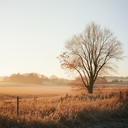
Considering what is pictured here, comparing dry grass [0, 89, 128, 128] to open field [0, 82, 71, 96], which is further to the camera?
open field [0, 82, 71, 96]

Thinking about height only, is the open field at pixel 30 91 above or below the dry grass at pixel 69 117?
above

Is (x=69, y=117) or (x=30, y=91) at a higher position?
(x=30, y=91)

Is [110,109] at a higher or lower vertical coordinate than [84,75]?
lower

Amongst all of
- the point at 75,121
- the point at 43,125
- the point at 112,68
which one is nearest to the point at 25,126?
the point at 43,125

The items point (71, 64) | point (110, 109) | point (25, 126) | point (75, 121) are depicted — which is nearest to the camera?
point (25, 126)

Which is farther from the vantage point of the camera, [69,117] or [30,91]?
[30,91]

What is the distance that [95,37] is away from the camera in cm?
4412

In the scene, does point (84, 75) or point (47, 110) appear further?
point (84, 75)

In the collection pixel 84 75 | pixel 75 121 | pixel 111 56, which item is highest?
pixel 111 56

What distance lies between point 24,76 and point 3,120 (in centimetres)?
11725

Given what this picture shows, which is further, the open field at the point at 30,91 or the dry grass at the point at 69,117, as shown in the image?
the open field at the point at 30,91

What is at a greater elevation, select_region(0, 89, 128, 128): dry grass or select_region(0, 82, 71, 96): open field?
select_region(0, 82, 71, 96): open field

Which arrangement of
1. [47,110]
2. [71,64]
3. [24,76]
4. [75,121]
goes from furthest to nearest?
1. [24,76]
2. [71,64]
3. [47,110]
4. [75,121]

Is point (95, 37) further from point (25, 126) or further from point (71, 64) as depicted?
point (25, 126)
